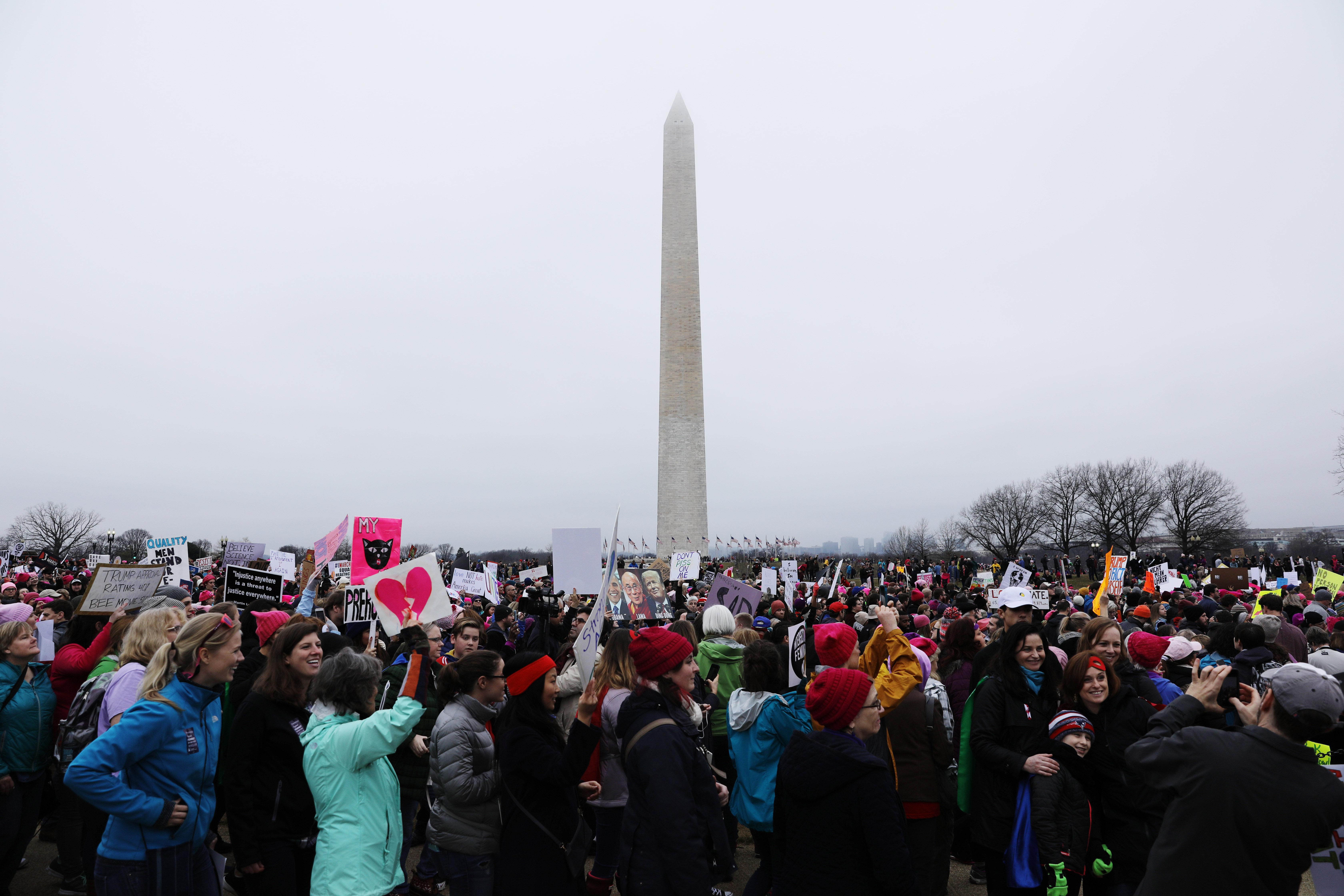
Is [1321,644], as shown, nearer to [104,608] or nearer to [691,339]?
[104,608]

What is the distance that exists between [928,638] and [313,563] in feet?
50.0

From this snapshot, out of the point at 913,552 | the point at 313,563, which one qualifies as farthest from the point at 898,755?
the point at 913,552

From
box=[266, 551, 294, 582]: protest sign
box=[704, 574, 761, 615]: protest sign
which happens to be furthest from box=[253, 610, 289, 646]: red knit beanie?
box=[266, 551, 294, 582]: protest sign

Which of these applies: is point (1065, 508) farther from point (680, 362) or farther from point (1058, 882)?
point (1058, 882)

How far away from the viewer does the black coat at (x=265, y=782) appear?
11.7ft

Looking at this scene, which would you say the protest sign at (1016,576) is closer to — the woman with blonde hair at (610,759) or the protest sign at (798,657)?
the protest sign at (798,657)

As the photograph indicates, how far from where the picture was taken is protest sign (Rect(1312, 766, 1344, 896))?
11.5ft

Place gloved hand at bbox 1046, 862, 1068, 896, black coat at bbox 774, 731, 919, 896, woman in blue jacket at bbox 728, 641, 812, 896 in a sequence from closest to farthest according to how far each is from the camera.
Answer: black coat at bbox 774, 731, 919, 896, gloved hand at bbox 1046, 862, 1068, 896, woman in blue jacket at bbox 728, 641, 812, 896

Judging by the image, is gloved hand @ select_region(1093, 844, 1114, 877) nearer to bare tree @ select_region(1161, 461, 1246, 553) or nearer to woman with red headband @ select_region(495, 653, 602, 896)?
woman with red headband @ select_region(495, 653, 602, 896)

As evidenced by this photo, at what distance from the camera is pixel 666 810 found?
329 cm

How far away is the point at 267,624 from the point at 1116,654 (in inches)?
210

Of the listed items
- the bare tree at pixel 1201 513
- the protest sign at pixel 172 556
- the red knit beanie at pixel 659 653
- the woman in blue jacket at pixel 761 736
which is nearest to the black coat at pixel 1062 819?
the woman in blue jacket at pixel 761 736

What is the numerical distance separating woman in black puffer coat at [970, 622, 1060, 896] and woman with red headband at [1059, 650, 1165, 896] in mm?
165

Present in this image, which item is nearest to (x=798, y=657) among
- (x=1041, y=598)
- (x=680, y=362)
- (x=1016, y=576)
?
(x=1041, y=598)
